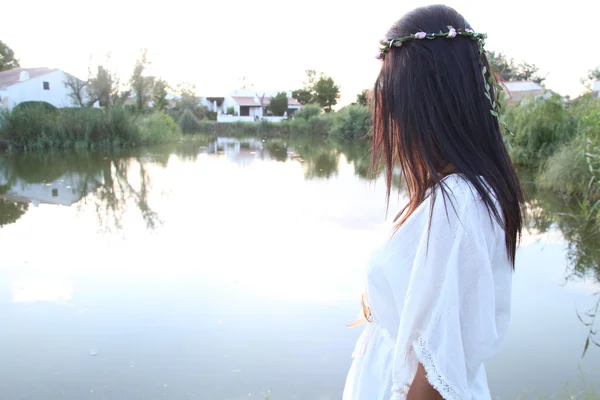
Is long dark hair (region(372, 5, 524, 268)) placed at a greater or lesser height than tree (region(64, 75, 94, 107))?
lesser

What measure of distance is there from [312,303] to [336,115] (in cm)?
2876

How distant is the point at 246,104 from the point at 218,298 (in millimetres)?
39136

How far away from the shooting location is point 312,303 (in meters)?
3.60

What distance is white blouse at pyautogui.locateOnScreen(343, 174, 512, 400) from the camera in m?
0.71

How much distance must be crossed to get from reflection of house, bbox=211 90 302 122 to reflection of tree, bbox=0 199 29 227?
108 ft

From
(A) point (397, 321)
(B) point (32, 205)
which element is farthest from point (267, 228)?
(A) point (397, 321)

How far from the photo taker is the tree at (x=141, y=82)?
851 inches

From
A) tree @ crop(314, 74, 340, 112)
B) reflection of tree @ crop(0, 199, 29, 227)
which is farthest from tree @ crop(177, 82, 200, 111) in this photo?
reflection of tree @ crop(0, 199, 29, 227)

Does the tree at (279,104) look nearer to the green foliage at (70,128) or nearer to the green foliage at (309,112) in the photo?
the green foliage at (309,112)

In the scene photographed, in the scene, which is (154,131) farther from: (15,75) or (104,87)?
(15,75)

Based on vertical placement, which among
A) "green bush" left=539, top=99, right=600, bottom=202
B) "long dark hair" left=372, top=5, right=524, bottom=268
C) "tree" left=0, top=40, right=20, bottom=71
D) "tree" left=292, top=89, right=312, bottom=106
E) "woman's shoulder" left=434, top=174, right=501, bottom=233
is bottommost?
"green bush" left=539, top=99, right=600, bottom=202

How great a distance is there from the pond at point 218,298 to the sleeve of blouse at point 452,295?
45 centimetres

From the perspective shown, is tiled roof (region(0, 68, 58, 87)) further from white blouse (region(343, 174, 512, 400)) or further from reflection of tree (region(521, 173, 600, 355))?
white blouse (region(343, 174, 512, 400))

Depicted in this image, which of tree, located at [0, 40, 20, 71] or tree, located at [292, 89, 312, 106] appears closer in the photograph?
tree, located at [0, 40, 20, 71]
